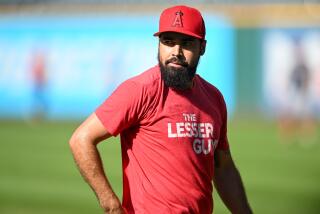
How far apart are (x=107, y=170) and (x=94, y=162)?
11.8m

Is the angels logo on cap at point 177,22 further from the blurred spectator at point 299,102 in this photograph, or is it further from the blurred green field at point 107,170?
the blurred spectator at point 299,102

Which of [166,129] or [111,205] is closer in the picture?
[111,205]

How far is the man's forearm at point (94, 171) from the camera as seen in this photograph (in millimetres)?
4527

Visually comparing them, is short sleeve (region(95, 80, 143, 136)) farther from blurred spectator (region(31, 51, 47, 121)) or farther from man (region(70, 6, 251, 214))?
blurred spectator (region(31, 51, 47, 121))

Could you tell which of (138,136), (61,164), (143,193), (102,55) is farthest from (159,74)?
(102,55)

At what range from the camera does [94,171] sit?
4.57 m

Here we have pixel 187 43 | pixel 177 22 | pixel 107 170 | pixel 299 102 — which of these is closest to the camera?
pixel 177 22

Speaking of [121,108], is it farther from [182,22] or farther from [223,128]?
[223,128]

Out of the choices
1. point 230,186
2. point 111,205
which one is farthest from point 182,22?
point 230,186

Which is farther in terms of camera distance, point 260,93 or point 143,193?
point 260,93

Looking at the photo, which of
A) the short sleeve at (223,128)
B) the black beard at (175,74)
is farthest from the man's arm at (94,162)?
the short sleeve at (223,128)

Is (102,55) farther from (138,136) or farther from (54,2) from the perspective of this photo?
(138,136)

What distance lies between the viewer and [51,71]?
28.4 metres

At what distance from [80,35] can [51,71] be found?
168cm
